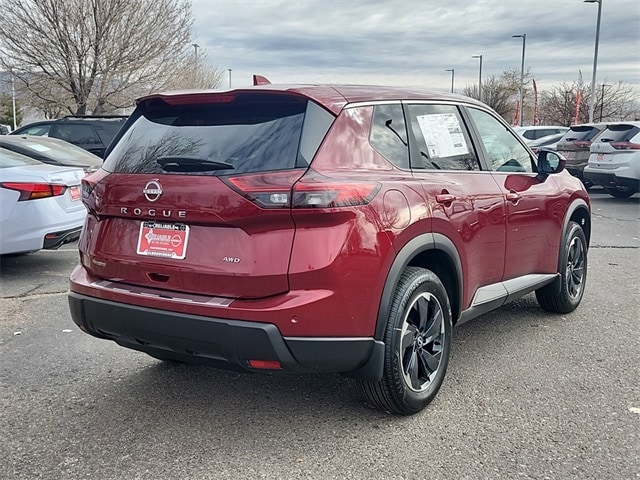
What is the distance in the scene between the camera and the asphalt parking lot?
9.73 ft

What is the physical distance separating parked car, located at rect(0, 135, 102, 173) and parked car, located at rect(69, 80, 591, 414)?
4396 millimetres

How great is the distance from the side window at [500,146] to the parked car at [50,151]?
4.67 meters

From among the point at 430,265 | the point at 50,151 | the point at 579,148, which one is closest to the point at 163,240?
the point at 430,265

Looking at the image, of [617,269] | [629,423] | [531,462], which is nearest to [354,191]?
[531,462]

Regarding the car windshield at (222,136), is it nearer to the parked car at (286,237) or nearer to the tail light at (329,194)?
the parked car at (286,237)

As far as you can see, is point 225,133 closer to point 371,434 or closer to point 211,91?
point 211,91

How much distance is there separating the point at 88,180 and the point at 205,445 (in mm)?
1544

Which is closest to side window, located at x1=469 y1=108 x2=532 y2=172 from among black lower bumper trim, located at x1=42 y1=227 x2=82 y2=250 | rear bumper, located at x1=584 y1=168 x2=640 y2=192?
black lower bumper trim, located at x1=42 y1=227 x2=82 y2=250

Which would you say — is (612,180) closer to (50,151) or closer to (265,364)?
(50,151)

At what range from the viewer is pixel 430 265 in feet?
12.2

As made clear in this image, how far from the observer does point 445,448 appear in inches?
123

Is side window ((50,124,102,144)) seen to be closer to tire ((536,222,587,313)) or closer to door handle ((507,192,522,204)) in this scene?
tire ((536,222,587,313))

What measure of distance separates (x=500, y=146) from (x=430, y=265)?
134 cm

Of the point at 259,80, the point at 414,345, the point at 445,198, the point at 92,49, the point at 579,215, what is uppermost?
the point at 92,49
